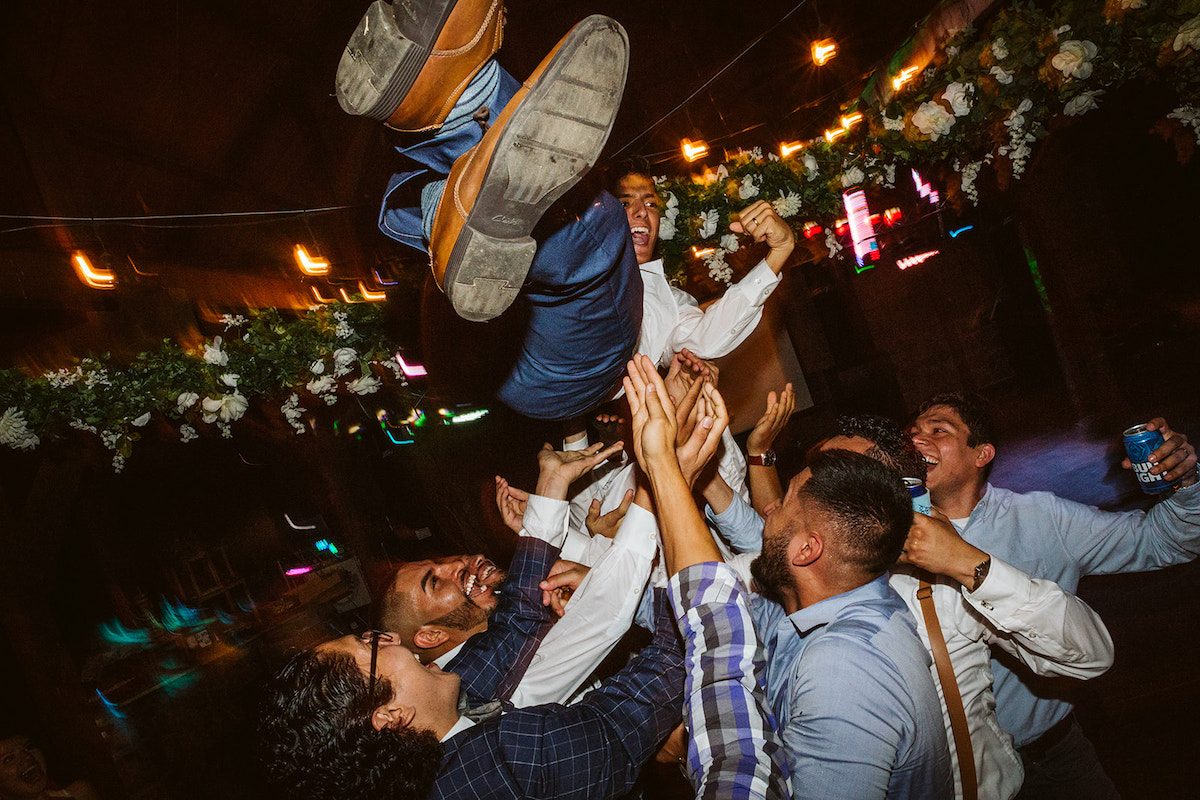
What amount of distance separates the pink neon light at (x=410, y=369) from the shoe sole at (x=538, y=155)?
10.0 ft

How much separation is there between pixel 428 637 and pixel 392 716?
98 centimetres

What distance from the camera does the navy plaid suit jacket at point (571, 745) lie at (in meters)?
1.77

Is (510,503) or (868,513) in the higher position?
(510,503)

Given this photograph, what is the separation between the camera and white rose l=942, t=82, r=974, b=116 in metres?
3.63

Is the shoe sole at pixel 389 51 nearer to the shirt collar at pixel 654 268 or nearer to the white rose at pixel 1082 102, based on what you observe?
the shirt collar at pixel 654 268

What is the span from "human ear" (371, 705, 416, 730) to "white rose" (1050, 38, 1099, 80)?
4.77 m

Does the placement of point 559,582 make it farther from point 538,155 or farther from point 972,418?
point 972,418

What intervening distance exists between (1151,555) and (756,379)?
297 centimetres

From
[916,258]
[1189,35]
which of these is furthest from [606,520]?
[916,258]

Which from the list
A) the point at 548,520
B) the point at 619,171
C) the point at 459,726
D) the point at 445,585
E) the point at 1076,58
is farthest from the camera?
the point at 619,171

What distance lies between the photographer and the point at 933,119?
3.68m

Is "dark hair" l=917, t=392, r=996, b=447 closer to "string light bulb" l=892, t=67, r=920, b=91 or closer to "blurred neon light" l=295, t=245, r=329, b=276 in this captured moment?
"string light bulb" l=892, t=67, r=920, b=91

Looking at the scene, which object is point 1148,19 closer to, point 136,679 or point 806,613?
point 806,613

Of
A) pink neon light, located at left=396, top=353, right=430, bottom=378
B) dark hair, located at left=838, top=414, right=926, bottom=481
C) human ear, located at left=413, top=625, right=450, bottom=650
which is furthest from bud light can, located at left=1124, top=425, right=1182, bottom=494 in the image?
pink neon light, located at left=396, top=353, right=430, bottom=378
